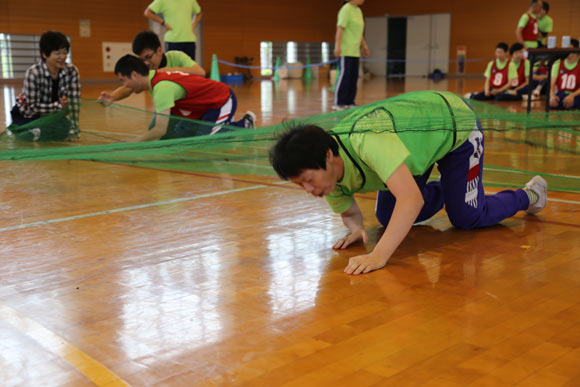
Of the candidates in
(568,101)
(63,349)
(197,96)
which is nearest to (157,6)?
(197,96)

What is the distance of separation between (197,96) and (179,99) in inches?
5.6

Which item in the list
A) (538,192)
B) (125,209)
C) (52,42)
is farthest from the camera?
(52,42)

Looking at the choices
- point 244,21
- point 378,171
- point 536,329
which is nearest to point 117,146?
point 378,171

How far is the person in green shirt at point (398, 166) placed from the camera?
5.58 feet

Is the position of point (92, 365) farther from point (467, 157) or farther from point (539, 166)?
point (539, 166)

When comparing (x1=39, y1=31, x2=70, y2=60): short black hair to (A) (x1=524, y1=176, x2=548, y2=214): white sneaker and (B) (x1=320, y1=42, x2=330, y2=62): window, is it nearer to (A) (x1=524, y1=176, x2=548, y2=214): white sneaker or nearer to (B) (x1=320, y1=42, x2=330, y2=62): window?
(A) (x1=524, y1=176, x2=548, y2=214): white sneaker

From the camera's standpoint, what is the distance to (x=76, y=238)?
7.32ft

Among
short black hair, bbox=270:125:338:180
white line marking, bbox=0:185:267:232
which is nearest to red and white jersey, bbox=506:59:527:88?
white line marking, bbox=0:185:267:232

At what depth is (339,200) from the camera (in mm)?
2072

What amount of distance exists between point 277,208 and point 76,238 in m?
0.83

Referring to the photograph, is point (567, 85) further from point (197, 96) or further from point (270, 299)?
point (270, 299)

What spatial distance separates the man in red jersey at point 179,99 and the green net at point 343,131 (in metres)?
0.16

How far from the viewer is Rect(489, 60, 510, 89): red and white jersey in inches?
353

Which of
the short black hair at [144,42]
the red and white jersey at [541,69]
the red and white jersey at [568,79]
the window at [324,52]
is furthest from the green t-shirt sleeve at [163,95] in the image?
the window at [324,52]
